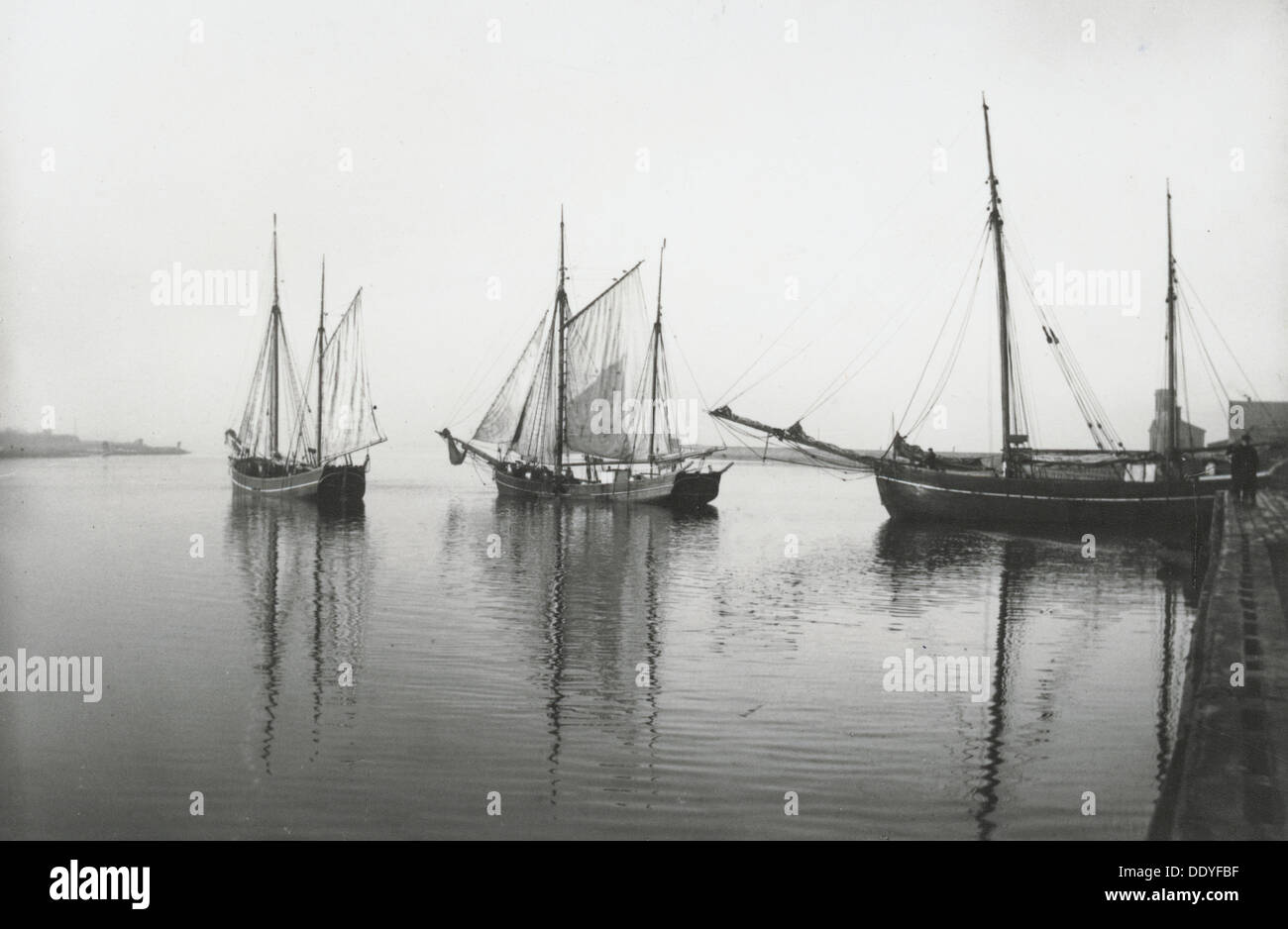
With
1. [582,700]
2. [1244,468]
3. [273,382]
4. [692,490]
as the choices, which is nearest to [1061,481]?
[1244,468]

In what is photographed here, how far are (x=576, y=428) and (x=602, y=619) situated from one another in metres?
43.1

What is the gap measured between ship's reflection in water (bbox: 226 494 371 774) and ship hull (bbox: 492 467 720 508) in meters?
21.0

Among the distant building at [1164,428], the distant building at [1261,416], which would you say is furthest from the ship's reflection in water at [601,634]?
the distant building at [1164,428]

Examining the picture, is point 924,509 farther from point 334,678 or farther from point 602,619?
point 334,678

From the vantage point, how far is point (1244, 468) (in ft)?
101

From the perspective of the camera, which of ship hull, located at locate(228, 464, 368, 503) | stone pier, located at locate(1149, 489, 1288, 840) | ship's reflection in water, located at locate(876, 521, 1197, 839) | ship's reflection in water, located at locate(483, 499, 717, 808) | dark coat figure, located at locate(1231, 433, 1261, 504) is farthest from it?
ship hull, located at locate(228, 464, 368, 503)

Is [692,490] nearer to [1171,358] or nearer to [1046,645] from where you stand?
[1171,358]

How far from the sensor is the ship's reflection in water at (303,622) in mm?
12781

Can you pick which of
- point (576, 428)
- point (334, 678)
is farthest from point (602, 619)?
point (576, 428)

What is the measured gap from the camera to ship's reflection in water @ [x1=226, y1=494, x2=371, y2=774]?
1278 centimetres

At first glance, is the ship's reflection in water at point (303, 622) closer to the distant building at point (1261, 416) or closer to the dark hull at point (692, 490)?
the distant building at point (1261, 416)

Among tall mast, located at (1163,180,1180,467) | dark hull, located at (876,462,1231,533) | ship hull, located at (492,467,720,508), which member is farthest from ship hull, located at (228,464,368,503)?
tall mast, located at (1163,180,1180,467)

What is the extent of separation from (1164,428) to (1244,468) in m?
14.8

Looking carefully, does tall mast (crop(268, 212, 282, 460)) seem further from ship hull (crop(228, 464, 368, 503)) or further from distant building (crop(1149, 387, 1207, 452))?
distant building (crop(1149, 387, 1207, 452))
